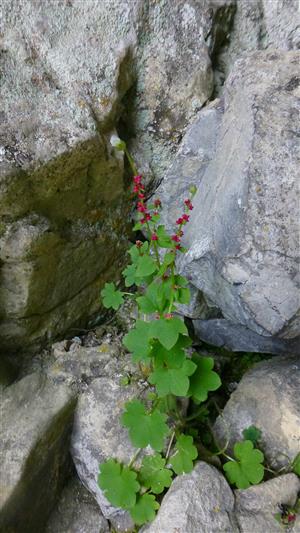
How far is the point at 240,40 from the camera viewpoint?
7.41 ft

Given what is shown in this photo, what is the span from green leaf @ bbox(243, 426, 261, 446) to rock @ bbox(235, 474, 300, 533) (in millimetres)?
166

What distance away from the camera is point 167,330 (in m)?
1.44

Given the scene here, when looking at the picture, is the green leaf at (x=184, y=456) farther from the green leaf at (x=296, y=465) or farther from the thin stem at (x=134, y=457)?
the green leaf at (x=296, y=465)

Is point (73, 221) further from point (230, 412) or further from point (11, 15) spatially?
point (230, 412)

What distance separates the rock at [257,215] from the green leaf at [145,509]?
0.74 m

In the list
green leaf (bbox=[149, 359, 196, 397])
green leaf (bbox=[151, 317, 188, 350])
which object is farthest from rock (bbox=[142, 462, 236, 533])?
green leaf (bbox=[151, 317, 188, 350])

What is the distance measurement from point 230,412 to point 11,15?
1834 mm

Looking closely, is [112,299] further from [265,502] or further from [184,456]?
[265,502]

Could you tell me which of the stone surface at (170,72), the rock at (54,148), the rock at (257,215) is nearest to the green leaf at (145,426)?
the rock at (257,215)

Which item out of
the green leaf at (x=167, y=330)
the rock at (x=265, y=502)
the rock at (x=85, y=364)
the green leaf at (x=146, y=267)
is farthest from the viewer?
the rock at (x=85, y=364)

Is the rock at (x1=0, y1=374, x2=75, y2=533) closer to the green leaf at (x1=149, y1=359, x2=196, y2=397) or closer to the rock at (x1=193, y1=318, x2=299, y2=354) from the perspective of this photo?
the green leaf at (x1=149, y1=359, x2=196, y2=397)

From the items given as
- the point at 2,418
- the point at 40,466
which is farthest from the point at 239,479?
the point at 2,418

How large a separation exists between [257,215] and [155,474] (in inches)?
41.0

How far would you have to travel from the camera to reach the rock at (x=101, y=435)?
188cm
